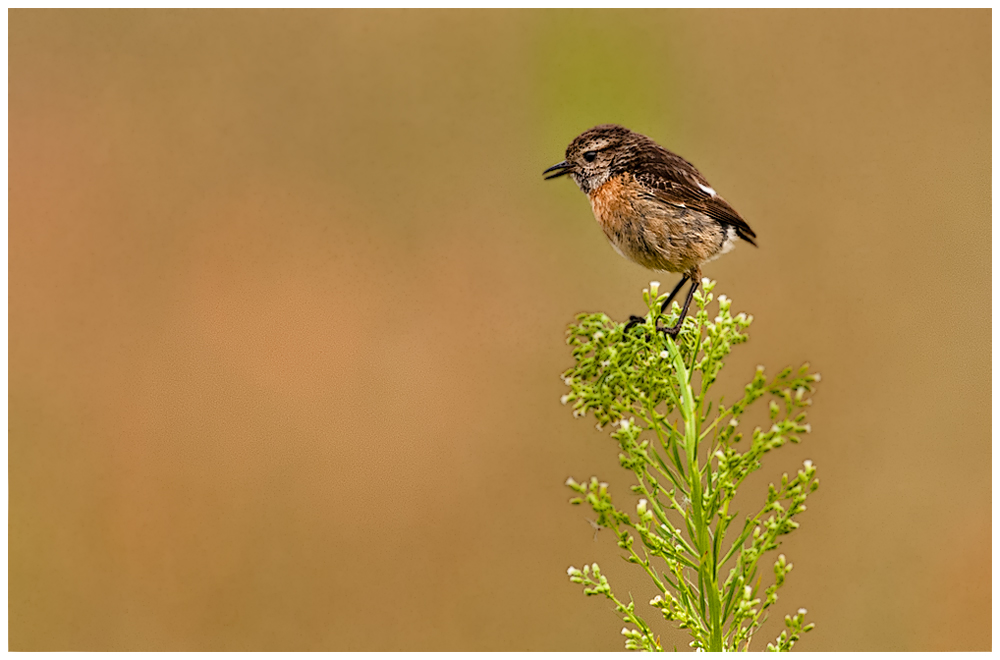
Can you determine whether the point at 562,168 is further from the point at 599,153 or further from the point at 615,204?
the point at 615,204

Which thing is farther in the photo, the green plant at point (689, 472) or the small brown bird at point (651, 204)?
the small brown bird at point (651, 204)

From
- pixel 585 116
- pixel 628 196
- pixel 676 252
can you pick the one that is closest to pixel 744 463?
pixel 676 252

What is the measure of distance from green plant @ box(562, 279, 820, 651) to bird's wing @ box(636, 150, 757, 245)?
3.69 ft

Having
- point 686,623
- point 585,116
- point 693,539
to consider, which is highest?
point 585,116

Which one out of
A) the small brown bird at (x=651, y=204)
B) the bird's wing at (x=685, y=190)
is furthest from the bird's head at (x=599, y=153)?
the bird's wing at (x=685, y=190)

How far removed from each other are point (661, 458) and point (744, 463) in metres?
0.23

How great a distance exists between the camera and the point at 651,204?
136 inches

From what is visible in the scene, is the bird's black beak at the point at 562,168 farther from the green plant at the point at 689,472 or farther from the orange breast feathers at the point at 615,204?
the green plant at the point at 689,472

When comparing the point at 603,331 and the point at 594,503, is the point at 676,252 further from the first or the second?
the point at 594,503

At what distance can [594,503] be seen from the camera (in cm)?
208

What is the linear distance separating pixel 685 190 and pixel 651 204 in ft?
0.53

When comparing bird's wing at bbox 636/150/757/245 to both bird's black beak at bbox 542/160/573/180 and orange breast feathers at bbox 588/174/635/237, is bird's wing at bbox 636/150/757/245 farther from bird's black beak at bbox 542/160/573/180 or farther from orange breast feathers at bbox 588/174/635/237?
bird's black beak at bbox 542/160/573/180

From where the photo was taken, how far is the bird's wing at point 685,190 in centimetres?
339

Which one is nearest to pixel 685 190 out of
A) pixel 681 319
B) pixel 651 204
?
pixel 651 204
